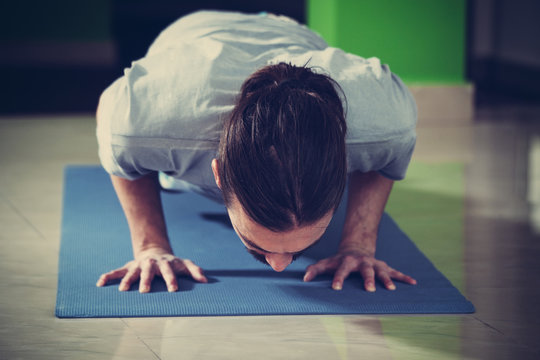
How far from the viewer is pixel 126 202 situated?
4.70ft

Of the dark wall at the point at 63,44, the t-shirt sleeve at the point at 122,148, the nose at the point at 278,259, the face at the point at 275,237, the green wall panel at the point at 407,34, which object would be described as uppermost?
the t-shirt sleeve at the point at 122,148

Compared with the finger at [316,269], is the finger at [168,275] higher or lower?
higher

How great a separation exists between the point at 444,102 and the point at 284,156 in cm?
243

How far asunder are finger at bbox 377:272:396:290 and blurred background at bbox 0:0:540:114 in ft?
6.79

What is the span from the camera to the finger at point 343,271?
1.37 meters

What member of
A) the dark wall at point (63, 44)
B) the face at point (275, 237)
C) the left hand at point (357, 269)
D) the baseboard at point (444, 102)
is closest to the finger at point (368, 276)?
the left hand at point (357, 269)

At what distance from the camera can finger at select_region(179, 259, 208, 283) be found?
A: 139cm

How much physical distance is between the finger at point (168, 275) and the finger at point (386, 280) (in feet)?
1.21

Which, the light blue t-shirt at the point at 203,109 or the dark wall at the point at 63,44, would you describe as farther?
the dark wall at the point at 63,44

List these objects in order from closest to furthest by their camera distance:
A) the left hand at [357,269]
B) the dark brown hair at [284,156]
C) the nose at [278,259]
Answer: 1. the dark brown hair at [284,156]
2. the nose at [278,259]
3. the left hand at [357,269]

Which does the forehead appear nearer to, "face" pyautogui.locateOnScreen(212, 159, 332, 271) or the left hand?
"face" pyautogui.locateOnScreen(212, 159, 332, 271)

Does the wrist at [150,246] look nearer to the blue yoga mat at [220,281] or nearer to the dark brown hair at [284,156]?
the blue yoga mat at [220,281]

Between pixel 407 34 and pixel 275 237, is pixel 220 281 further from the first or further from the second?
pixel 407 34

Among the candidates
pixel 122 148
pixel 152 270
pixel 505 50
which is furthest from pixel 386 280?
pixel 505 50
